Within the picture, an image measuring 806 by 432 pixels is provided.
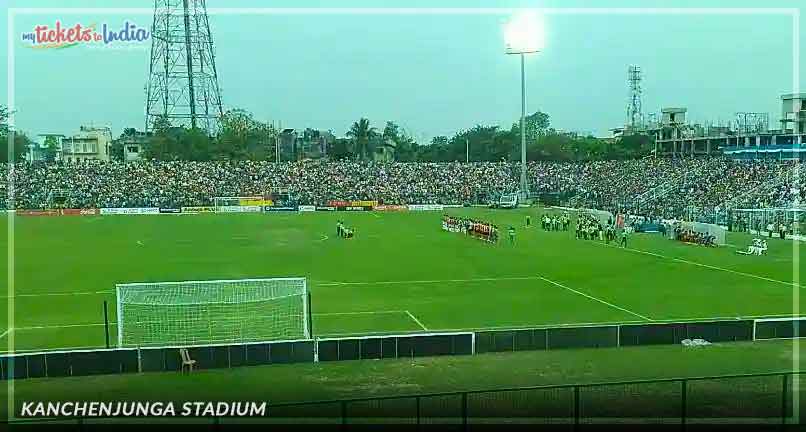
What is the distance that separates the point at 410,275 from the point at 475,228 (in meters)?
15.4

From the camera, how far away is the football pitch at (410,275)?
85.0 feet

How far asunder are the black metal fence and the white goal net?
7.17 metres

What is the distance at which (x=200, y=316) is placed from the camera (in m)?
23.4

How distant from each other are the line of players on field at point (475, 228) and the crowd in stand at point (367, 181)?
1644cm

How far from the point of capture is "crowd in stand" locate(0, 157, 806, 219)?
70.9 metres

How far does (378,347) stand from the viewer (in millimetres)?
20344

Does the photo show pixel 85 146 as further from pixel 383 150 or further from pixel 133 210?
pixel 133 210

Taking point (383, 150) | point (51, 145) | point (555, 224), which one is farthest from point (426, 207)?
point (51, 145)

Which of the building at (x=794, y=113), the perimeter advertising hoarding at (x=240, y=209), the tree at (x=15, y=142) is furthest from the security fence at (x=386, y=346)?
the tree at (x=15, y=142)

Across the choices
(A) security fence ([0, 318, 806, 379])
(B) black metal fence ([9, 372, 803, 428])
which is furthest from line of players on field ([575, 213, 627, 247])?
(B) black metal fence ([9, 372, 803, 428])

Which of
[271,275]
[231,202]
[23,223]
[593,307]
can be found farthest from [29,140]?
[593,307]

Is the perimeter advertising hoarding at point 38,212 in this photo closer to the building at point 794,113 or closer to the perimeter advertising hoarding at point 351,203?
the perimeter advertising hoarding at point 351,203

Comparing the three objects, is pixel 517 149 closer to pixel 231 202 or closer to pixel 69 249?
pixel 231 202

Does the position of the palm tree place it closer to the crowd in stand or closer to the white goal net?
the crowd in stand
